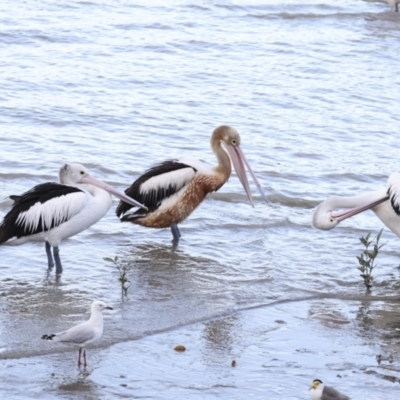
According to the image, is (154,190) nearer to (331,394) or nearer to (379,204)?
(379,204)

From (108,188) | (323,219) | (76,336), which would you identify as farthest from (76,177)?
(76,336)

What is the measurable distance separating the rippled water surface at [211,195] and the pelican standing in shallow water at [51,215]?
0.92ft

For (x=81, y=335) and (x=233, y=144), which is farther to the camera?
(x=233, y=144)

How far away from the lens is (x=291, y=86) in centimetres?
1419

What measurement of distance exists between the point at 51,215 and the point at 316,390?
295 centimetres

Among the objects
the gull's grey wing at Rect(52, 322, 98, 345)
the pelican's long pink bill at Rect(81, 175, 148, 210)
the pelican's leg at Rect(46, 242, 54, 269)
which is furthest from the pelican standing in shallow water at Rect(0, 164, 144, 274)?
the gull's grey wing at Rect(52, 322, 98, 345)

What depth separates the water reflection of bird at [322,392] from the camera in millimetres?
5208

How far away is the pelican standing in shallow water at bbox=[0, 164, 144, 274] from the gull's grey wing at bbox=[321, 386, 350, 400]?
2.86 m

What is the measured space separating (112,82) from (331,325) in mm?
7777

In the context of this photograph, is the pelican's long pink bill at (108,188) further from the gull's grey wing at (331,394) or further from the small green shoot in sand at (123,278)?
the gull's grey wing at (331,394)

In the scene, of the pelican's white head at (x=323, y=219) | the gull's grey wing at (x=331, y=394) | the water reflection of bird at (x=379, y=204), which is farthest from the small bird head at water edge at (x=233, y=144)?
the gull's grey wing at (x=331, y=394)

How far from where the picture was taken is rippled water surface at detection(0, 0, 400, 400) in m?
5.98

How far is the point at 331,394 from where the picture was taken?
5246mm

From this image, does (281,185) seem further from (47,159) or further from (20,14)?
(20,14)
